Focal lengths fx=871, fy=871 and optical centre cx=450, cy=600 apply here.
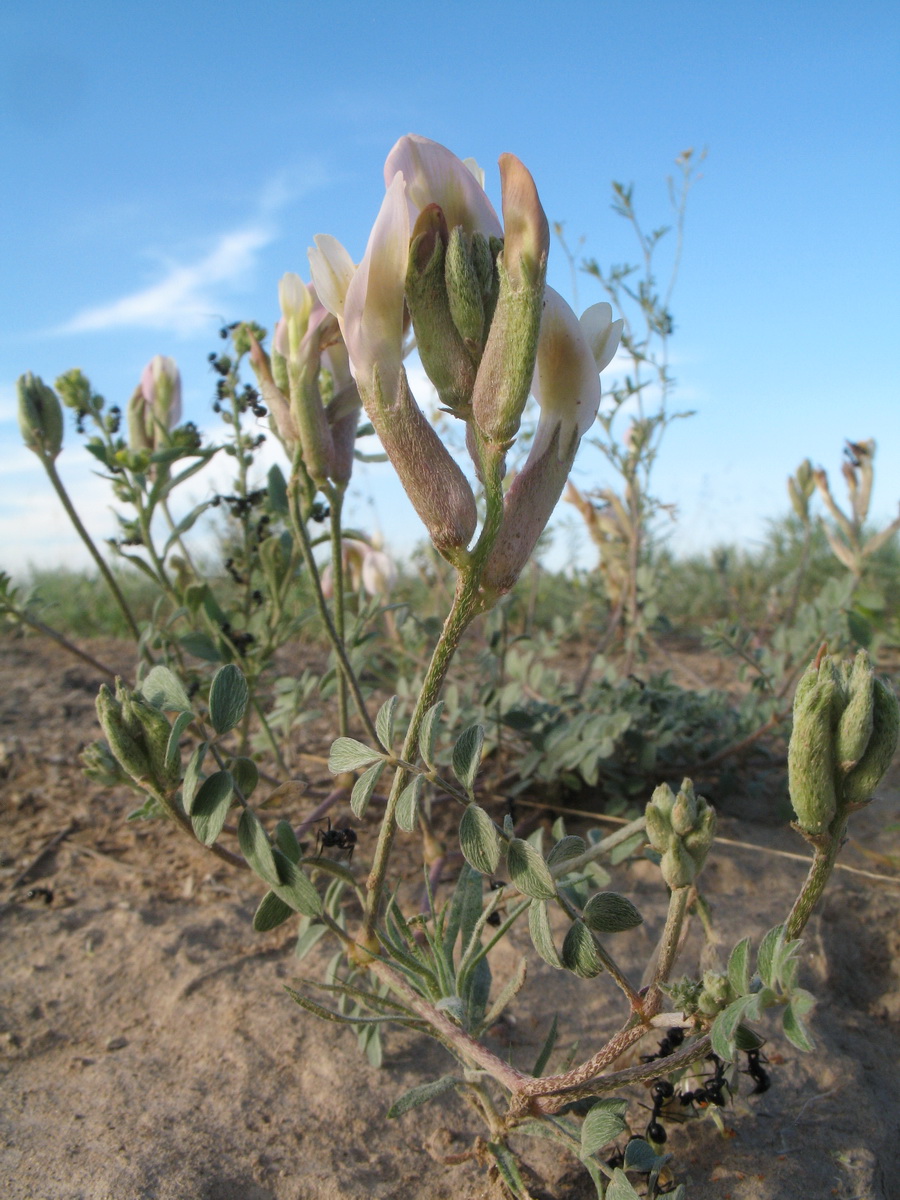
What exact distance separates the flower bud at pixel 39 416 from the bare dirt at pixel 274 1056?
952mm

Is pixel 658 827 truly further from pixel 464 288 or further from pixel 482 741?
pixel 464 288

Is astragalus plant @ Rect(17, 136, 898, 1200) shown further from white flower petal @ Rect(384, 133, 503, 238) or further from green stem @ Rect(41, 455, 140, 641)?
green stem @ Rect(41, 455, 140, 641)

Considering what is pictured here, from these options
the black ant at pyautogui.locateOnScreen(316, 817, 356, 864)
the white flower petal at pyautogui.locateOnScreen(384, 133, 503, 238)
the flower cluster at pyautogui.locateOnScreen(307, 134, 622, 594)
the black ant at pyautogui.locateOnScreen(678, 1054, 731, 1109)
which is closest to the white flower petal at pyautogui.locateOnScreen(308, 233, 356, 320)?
the flower cluster at pyautogui.locateOnScreen(307, 134, 622, 594)

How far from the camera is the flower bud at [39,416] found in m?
1.68

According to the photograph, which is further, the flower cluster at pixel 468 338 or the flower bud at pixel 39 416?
the flower bud at pixel 39 416

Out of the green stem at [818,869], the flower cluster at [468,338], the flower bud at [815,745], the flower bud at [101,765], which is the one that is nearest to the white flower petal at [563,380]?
the flower cluster at [468,338]

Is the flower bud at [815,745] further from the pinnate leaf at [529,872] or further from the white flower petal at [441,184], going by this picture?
the white flower petal at [441,184]

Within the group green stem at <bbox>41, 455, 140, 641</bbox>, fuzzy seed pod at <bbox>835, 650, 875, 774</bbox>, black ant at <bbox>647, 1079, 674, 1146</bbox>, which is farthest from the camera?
green stem at <bbox>41, 455, 140, 641</bbox>

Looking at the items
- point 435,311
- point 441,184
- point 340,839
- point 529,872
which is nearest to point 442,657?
point 529,872

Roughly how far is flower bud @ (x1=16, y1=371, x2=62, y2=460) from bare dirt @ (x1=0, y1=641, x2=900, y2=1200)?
0.95 meters

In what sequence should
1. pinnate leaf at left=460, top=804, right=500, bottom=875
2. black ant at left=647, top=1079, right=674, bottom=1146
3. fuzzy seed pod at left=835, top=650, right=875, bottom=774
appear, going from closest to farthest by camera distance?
fuzzy seed pod at left=835, top=650, right=875, bottom=774 → pinnate leaf at left=460, top=804, right=500, bottom=875 → black ant at left=647, top=1079, right=674, bottom=1146

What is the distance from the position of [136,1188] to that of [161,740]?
56 cm

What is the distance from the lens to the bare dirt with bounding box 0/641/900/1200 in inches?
43.8

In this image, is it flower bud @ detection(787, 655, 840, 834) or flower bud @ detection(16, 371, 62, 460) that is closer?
flower bud @ detection(787, 655, 840, 834)
